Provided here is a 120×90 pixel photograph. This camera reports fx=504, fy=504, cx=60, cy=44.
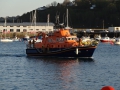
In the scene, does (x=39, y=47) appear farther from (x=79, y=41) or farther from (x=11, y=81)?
(x=11, y=81)

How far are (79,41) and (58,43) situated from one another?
8.68 feet

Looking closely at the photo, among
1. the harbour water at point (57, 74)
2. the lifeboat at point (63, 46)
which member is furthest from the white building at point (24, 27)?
the harbour water at point (57, 74)

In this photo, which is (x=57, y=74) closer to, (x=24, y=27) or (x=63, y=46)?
(x=63, y=46)

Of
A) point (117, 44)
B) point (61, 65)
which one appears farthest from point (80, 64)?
point (117, 44)

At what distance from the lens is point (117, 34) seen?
165000mm

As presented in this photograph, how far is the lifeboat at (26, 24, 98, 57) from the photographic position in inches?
2458

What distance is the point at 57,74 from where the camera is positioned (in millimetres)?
47062

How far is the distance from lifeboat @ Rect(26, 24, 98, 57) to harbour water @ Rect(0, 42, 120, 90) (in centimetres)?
111

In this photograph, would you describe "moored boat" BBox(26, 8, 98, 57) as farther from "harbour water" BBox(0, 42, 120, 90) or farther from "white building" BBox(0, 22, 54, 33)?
"white building" BBox(0, 22, 54, 33)

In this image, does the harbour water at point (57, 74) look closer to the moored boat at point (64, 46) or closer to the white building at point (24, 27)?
the moored boat at point (64, 46)

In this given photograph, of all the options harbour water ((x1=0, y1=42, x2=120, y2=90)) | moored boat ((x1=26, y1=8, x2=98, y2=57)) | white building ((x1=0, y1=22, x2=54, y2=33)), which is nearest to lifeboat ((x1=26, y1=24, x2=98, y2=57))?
moored boat ((x1=26, y1=8, x2=98, y2=57))

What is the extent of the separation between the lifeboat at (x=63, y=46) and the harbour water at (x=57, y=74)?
3.65 feet

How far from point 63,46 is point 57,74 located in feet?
53.0

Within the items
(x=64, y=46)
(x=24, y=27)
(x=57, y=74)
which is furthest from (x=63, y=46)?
(x=24, y=27)
